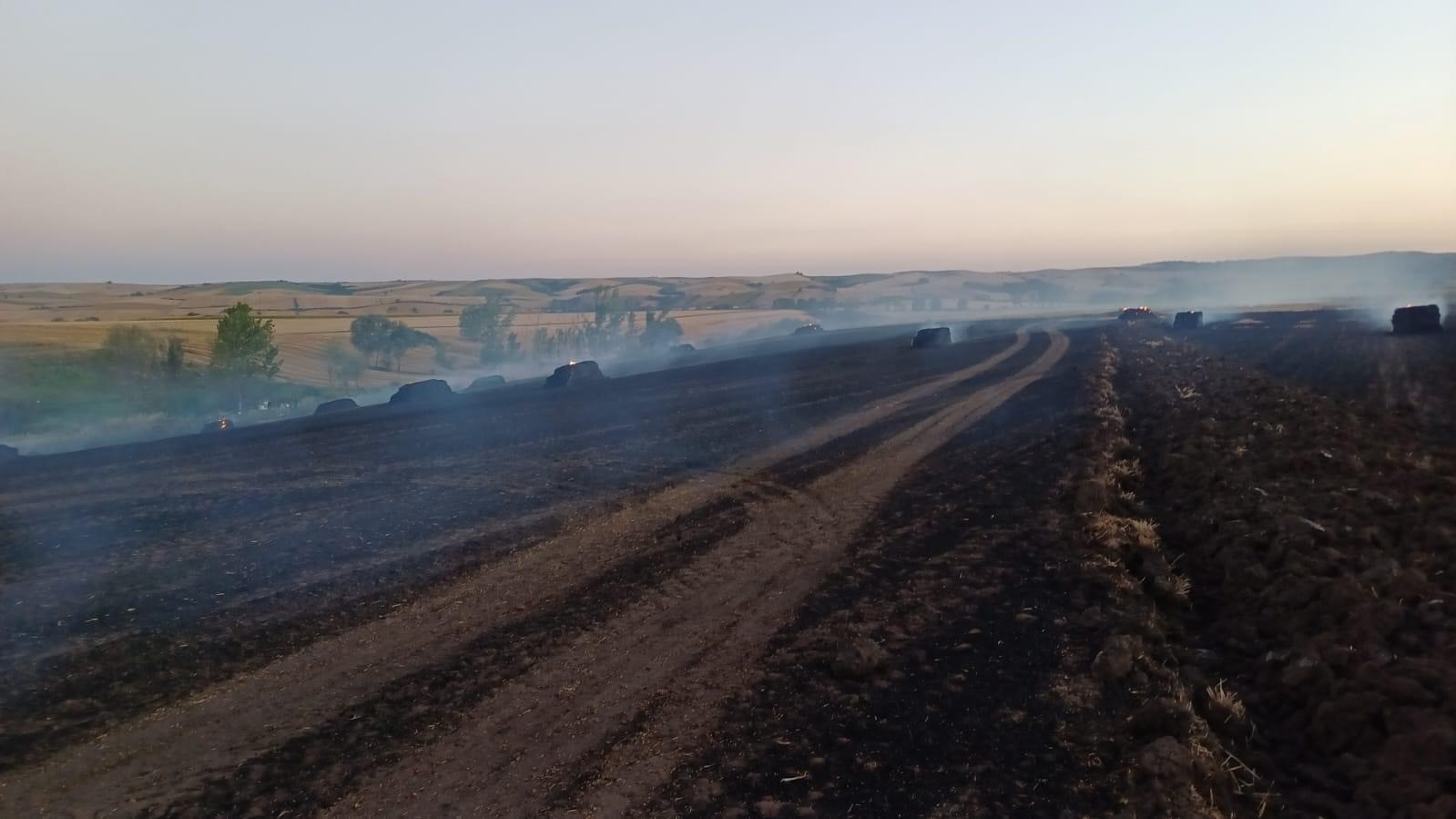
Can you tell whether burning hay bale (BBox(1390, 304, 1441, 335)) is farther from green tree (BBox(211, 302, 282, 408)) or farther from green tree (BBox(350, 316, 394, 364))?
green tree (BBox(350, 316, 394, 364))

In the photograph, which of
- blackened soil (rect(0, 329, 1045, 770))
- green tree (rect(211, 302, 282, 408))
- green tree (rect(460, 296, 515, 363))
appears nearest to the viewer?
blackened soil (rect(0, 329, 1045, 770))

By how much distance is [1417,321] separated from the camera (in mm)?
40781

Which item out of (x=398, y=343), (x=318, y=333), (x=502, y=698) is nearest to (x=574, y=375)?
(x=502, y=698)

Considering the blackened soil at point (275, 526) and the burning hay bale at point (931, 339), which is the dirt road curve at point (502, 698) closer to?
the blackened soil at point (275, 526)

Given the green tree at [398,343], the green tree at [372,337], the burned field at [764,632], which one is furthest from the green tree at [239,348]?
the burned field at [764,632]

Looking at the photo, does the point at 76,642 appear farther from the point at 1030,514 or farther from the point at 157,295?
the point at 157,295

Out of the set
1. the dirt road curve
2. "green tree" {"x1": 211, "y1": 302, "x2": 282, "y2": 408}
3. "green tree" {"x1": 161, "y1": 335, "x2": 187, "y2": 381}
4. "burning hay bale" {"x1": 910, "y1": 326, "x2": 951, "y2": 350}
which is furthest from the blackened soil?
"green tree" {"x1": 161, "y1": 335, "x2": 187, "y2": 381}

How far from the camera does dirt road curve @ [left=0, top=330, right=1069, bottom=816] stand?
571 cm

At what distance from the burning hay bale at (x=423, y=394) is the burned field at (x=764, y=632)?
18940mm

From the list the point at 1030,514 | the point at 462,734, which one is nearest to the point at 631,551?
the point at 462,734

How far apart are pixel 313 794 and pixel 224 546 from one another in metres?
7.81

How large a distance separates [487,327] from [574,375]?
200ft

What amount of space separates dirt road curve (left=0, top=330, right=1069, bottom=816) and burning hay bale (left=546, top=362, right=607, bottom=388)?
27401 millimetres

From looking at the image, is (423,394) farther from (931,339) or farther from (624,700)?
(624,700)
